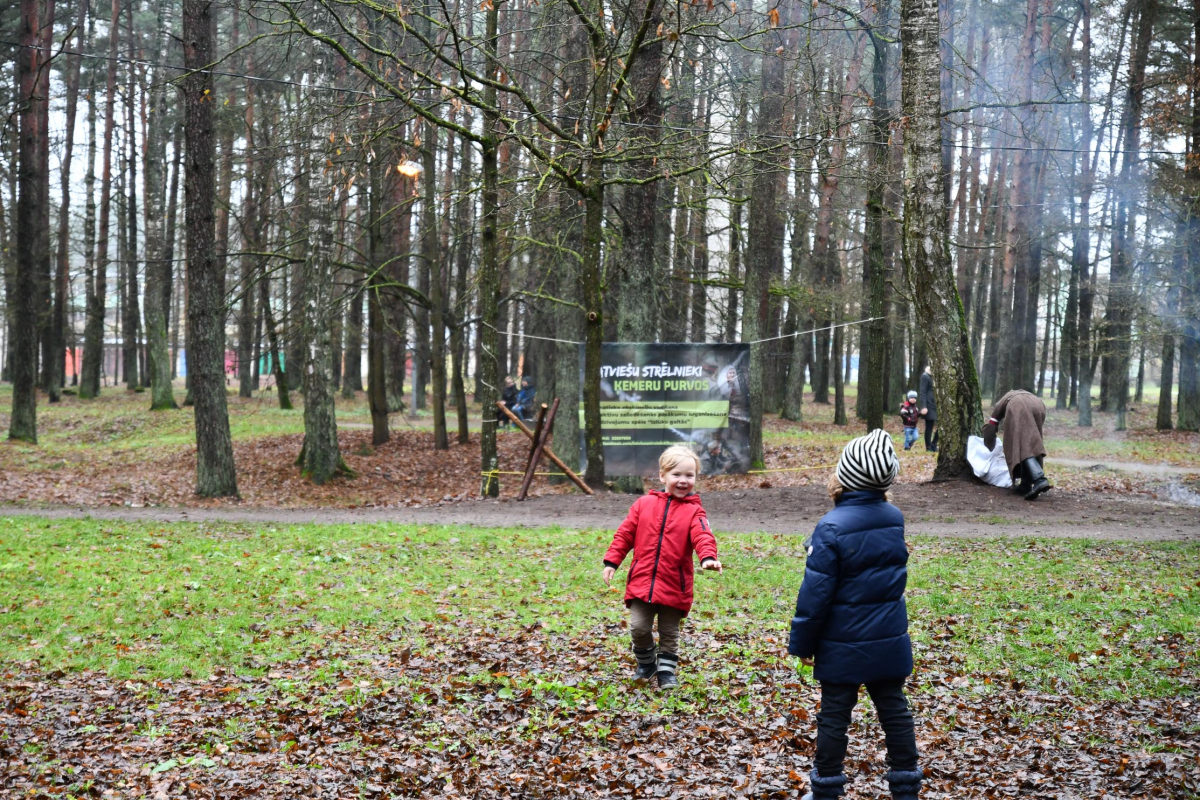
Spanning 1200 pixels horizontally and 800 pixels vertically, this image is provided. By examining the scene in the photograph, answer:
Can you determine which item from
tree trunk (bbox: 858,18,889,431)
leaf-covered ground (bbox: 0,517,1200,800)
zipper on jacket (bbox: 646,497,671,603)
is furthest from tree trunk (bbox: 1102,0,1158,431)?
zipper on jacket (bbox: 646,497,671,603)

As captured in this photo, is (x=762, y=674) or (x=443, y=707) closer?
(x=443, y=707)

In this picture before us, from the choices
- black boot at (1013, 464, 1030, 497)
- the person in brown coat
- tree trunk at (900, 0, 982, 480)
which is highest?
tree trunk at (900, 0, 982, 480)

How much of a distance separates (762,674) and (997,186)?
35.0 meters

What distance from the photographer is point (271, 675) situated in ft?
20.7

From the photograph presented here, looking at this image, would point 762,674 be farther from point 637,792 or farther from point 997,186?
point 997,186

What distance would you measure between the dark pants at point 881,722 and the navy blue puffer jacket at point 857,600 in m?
0.09

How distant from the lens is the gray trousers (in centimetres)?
572

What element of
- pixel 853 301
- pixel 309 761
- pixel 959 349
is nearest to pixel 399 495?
pixel 959 349

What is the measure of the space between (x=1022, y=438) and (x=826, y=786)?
32.4 feet

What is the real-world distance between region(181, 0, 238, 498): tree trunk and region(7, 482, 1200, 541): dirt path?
107 cm

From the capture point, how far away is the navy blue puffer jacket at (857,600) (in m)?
4.00

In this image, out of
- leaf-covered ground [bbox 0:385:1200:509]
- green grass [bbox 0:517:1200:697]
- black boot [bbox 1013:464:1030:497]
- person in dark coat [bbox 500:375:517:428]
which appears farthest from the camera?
person in dark coat [bbox 500:375:517:428]

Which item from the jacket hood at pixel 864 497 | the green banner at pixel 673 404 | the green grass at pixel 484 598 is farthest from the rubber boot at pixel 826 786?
the green banner at pixel 673 404

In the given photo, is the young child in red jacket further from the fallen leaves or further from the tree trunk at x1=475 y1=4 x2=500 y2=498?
the tree trunk at x1=475 y1=4 x2=500 y2=498
